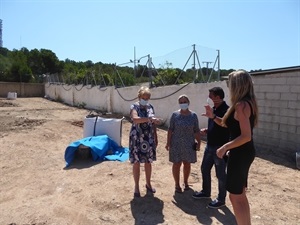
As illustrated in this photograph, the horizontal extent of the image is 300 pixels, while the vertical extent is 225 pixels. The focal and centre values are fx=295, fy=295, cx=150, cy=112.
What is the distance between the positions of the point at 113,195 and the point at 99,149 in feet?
6.34

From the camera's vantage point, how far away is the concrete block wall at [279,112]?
21.2 ft

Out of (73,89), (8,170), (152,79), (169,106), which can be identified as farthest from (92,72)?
(8,170)

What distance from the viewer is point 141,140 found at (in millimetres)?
4059

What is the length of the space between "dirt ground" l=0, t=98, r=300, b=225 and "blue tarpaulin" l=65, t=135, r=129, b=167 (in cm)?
20

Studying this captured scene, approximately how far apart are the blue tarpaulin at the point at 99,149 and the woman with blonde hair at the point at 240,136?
366cm

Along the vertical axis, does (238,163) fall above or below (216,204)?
above

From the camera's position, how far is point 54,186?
16.3 feet

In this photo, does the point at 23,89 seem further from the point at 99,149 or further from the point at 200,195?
the point at 200,195

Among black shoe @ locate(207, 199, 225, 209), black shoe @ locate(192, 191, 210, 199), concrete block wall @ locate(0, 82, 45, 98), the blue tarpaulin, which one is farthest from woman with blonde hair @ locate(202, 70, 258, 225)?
concrete block wall @ locate(0, 82, 45, 98)

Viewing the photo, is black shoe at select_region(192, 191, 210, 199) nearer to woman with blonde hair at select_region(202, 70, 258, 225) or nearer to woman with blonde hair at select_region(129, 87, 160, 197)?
woman with blonde hair at select_region(129, 87, 160, 197)

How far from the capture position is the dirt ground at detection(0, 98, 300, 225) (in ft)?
12.1

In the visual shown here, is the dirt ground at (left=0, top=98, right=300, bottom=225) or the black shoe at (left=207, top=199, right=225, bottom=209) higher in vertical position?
the black shoe at (left=207, top=199, right=225, bottom=209)

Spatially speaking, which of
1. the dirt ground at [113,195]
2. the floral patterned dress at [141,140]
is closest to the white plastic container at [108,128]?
the dirt ground at [113,195]

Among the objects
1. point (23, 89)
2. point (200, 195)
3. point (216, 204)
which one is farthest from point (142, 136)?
point (23, 89)
